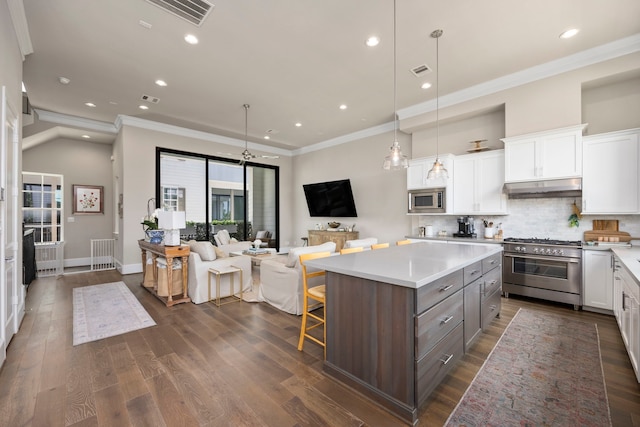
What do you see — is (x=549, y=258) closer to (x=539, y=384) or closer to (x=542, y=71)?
(x=539, y=384)

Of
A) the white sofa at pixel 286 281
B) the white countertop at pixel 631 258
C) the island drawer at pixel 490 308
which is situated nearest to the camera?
the white countertop at pixel 631 258

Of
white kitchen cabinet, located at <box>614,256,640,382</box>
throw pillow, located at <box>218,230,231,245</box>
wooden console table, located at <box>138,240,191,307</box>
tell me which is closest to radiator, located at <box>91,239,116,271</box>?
throw pillow, located at <box>218,230,231,245</box>

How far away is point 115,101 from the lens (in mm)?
5078

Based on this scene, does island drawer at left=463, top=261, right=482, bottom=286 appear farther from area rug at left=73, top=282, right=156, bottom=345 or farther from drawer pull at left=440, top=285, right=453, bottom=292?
area rug at left=73, top=282, right=156, bottom=345

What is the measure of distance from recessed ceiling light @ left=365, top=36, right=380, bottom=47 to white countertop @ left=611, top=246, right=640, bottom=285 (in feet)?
10.8

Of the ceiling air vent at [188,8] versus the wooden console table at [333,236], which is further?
the wooden console table at [333,236]

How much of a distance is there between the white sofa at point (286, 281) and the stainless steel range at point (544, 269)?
2.74m

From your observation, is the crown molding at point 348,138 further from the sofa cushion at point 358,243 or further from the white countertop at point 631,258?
the white countertop at point 631,258

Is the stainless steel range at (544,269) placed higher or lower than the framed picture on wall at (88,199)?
lower

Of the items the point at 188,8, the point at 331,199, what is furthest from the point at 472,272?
the point at 331,199

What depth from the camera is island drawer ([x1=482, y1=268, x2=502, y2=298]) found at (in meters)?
2.80

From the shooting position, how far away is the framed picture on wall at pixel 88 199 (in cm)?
700

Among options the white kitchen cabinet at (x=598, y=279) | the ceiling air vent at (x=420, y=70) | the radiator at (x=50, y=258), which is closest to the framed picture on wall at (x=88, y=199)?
the radiator at (x=50, y=258)

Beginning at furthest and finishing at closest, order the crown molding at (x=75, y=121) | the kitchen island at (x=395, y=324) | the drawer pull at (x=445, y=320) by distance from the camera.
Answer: the crown molding at (x=75, y=121)
the drawer pull at (x=445, y=320)
the kitchen island at (x=395, y=324)
